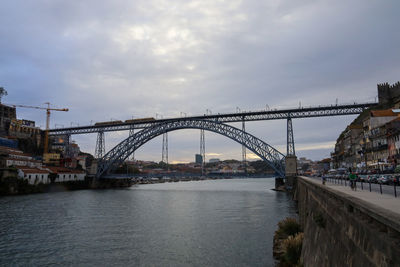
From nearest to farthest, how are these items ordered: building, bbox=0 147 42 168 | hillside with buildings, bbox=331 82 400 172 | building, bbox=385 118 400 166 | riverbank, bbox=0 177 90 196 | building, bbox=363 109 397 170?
building, bbox=385 118 400 166 < hillside with buildings, bbox=331 82 400 172 < building, bbox=363 109 397 170 < riverbank, bbox=0 177 90 196 < building, bbox=0 147 42 168

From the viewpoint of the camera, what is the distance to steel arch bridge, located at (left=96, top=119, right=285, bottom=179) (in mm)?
49406

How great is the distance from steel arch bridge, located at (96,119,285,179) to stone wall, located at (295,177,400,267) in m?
40.4

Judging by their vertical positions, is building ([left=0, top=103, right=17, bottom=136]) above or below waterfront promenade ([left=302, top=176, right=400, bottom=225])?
above

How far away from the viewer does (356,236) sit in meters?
5.78

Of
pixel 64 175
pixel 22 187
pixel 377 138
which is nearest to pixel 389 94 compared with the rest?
pixel 377 138

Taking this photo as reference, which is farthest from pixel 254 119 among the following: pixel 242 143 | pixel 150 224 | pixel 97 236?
pixel 97 236

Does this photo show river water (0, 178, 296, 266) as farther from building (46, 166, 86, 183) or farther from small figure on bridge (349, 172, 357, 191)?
building (46, 166, 86, 183)

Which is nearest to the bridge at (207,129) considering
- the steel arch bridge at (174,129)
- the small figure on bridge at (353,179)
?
the steel arch bridge at (174,129)

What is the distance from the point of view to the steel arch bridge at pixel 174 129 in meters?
49.4

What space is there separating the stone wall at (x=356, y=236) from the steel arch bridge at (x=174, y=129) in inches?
1589

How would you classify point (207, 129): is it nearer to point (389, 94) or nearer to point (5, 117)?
point (389, 94)

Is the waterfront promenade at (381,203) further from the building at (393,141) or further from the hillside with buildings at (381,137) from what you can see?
the building at (393,141)

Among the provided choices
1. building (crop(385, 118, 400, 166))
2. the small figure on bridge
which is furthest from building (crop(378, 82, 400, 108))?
the small figure on bridge

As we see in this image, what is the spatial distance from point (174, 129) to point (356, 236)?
55.8m
